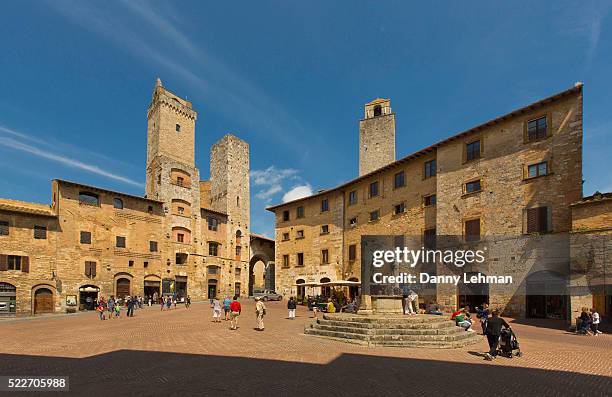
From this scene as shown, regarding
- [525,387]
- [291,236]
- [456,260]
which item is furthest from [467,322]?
[291,236]

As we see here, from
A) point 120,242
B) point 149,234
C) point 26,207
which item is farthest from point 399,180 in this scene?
point 26,207

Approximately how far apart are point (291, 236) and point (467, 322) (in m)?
27.6

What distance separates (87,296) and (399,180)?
29660mm

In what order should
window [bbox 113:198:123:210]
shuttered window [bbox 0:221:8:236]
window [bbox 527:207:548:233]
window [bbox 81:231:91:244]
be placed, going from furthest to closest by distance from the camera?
window [bbox 113:198:123:210] < window [bbox 81:231:91:244] < shuttered window [bbox 0:221:8:236] < window [bbox 527:207:548:233]

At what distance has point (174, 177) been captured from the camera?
42625 millimetres

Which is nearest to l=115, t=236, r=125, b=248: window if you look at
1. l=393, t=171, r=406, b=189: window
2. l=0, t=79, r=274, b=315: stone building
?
l=0, t=79, r=274, b=315: stone building

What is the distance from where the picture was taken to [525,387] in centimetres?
815

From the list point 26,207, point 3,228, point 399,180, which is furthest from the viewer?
point 399,180

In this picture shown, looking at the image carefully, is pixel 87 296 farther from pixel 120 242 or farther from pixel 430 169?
pixel 430 169

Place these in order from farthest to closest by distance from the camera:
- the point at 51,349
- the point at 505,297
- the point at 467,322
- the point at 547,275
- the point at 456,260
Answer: the point at 456,260
the point at 505,297
the point at 547,275
the point at 467,322
the point at 51,349

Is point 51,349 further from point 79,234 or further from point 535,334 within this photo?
point 79,234

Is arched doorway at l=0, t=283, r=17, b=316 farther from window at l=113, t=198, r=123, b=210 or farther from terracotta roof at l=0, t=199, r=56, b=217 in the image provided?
window at l=113, t=198, r=123, b=210

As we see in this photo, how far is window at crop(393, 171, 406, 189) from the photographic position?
3121 centimetres

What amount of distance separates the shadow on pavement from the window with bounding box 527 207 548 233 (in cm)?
1397
